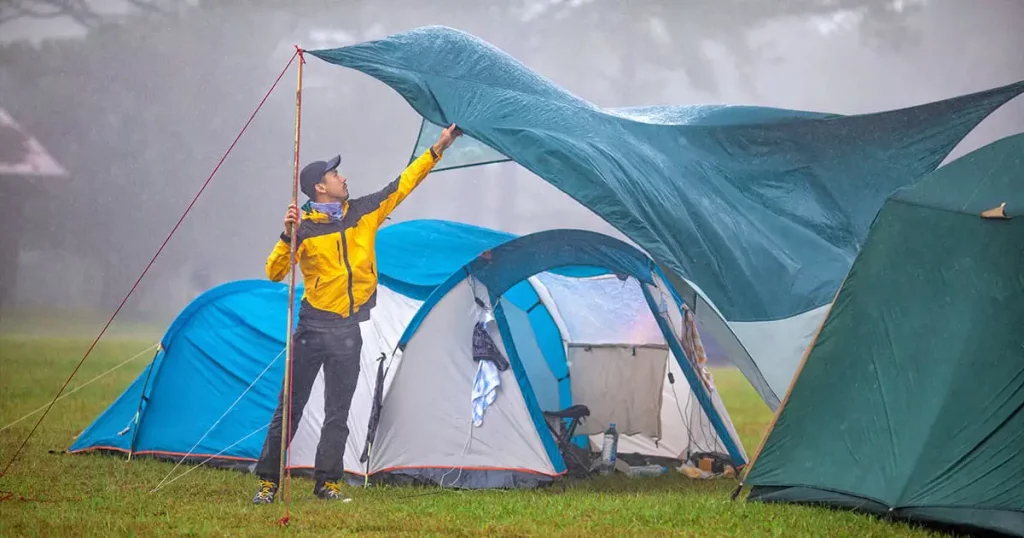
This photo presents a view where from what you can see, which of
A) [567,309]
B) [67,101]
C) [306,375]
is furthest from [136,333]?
[306,375]

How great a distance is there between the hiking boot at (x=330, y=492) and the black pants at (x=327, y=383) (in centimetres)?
3

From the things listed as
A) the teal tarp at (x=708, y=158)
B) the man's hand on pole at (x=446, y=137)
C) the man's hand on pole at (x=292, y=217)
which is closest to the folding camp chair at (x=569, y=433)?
the teal tarp at (x=708, y=158)

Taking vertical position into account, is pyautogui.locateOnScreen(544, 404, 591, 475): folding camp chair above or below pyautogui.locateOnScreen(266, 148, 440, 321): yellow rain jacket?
below

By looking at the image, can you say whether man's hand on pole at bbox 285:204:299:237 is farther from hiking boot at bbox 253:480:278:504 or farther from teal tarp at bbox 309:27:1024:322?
hiking boot at bbox 253:480:278:504

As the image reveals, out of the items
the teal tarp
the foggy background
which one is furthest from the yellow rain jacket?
the foggy background

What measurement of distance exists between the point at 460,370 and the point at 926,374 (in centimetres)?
266

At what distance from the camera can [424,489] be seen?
19.4 feet

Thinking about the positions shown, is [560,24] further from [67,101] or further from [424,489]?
[424,489]

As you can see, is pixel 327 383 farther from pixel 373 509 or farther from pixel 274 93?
pixel 274 93

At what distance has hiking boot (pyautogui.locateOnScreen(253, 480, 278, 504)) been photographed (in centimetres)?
518

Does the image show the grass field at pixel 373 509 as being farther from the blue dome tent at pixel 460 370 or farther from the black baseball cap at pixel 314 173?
the black baseball cap at pixel 314 173

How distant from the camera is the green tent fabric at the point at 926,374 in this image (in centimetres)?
436

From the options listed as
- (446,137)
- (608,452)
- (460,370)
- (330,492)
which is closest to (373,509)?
(330,492)

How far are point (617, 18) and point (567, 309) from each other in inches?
740
